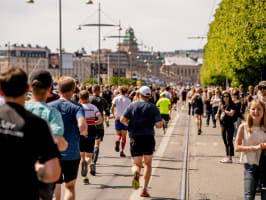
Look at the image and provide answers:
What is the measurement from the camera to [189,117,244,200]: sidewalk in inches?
313

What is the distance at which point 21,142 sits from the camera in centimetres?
301

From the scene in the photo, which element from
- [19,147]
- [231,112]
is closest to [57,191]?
[19,147]

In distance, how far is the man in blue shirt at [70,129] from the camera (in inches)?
222

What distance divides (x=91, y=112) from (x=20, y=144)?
5666mm

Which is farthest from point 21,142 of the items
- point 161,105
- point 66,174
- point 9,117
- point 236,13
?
point 236,13

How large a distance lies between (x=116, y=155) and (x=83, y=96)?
14.1 feet

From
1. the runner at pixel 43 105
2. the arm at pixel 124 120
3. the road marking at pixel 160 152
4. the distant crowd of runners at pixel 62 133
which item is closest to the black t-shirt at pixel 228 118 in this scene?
the distant crowd of runners at pixel 62 133

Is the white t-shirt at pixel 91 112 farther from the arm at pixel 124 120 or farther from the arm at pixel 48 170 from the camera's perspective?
the arm at pixel 48 170

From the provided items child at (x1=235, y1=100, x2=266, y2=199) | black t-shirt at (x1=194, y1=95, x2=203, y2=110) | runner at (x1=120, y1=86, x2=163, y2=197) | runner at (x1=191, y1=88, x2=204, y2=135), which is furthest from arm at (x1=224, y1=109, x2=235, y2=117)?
black t-shirt at (x1=194, y1=95, x2=203, y2=110)

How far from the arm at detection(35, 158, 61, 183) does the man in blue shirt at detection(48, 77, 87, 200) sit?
236 centimetres

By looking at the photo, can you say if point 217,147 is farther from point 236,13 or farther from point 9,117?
point 236,13

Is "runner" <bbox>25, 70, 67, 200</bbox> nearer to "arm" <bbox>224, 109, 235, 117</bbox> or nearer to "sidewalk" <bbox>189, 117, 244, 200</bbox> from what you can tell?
"sidewalk" <bbox>189, 117, 244, 200</bbox>

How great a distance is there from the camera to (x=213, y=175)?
9688mm

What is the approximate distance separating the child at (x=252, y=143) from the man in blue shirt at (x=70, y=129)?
6.21 ft
